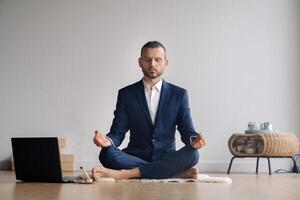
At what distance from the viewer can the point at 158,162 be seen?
3295mm

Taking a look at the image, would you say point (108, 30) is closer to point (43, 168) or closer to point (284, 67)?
point (284, 67)

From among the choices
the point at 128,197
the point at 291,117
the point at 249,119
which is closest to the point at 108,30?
the point at 249,119

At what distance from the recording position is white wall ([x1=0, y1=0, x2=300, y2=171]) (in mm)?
5754

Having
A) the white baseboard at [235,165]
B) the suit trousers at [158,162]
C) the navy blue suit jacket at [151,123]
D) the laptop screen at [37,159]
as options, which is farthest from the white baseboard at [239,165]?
the laptop screen at [37,159]

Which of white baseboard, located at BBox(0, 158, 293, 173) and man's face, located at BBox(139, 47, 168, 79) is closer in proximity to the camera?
man's face, located at BBox(139, 47, 168, 79)

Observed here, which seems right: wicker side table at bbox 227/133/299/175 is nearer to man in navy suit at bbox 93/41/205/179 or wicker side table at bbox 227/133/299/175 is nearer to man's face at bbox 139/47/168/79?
man in navy suit at bbox 93/41/205/179

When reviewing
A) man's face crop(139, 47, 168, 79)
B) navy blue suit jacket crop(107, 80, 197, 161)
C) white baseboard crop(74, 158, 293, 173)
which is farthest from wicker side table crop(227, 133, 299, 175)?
man's face crop(139, 47, 168, 79)

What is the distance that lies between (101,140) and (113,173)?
19 cm

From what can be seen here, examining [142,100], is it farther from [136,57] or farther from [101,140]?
[136,57]

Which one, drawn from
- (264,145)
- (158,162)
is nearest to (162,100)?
(158,162)

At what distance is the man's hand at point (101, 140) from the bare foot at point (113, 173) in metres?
0.13

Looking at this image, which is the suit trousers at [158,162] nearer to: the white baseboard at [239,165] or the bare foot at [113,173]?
the bare foot at [113,173]

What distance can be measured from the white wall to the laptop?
2.72 meters

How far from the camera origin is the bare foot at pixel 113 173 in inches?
123
